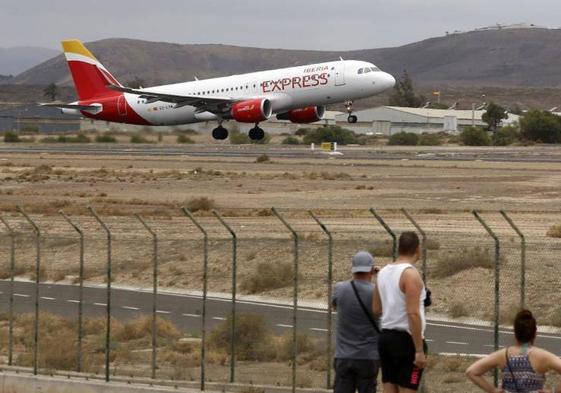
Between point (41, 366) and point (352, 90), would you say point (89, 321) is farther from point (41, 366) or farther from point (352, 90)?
point (352, 90)

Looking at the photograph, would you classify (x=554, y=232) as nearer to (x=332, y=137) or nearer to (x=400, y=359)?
(x=400, y=359)

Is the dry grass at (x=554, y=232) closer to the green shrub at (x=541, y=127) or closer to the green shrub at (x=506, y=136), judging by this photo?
the green shrub at (x=506, y=136)

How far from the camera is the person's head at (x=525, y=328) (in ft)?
34.6

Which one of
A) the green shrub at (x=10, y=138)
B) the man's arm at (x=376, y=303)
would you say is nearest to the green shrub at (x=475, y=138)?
the green shrub at (x=10, y=138)

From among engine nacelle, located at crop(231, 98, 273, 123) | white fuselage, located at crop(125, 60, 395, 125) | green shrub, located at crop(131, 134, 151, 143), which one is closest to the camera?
white fuselage, located at crop(125, 60, 395, 125)

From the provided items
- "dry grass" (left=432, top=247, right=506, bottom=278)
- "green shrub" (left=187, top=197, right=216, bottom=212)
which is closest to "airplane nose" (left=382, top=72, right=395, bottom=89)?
"green shrub" (left=187, top=197, right=216, bottom=212)

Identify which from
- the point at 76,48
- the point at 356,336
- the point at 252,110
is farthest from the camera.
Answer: the point at 76,48

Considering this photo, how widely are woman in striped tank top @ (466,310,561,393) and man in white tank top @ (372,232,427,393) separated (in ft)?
3.62

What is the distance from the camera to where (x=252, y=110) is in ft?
235

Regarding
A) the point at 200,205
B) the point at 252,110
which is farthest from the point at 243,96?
the point at 200,205

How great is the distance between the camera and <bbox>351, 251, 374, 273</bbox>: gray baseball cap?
12641 millimetres

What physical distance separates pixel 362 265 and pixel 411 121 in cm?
15007

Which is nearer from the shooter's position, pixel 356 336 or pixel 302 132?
pixel 356 336

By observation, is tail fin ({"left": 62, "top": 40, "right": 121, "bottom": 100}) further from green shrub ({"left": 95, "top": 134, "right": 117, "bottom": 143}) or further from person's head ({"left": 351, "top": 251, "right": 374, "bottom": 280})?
person's head ({"left": 351, "top": 251, "right": 374, "bottom": 280})
